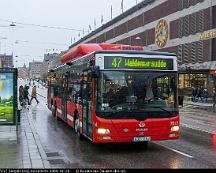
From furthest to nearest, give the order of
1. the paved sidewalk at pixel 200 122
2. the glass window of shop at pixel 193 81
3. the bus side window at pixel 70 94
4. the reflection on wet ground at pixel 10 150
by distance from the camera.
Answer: the glass window of shop at pixel 193 81 → the paved sidewalk at pixel 200 122 → the bus side window at pixel 70 94 → the reflection on wet ground at pixel 10 150

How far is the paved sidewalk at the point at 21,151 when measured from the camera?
9.70 meters

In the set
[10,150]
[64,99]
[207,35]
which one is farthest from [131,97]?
[207,35]

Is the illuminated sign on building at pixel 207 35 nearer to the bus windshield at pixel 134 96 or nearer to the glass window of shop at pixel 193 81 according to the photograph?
the glass window of shop at pixel 193 81

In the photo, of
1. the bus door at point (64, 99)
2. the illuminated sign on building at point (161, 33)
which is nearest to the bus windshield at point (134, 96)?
the bus door at point (64, 99)

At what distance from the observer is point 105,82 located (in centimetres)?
1169

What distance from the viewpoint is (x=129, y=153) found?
1192 centimetres

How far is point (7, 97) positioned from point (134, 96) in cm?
518

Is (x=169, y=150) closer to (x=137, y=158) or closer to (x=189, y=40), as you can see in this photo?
(x=137, y=158)

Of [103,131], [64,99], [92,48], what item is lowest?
[103,131]

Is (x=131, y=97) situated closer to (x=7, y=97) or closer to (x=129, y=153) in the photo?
(x=129, y=153)

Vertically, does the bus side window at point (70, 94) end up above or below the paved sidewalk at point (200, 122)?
above

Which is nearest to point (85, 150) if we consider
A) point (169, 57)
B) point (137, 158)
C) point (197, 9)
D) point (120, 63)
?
point (137, 158)

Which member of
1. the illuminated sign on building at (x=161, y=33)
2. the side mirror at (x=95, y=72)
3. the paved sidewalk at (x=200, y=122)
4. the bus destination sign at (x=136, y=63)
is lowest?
the paved sidewalk at (x=200, y=122)

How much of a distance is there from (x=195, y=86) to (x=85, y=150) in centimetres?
4471
